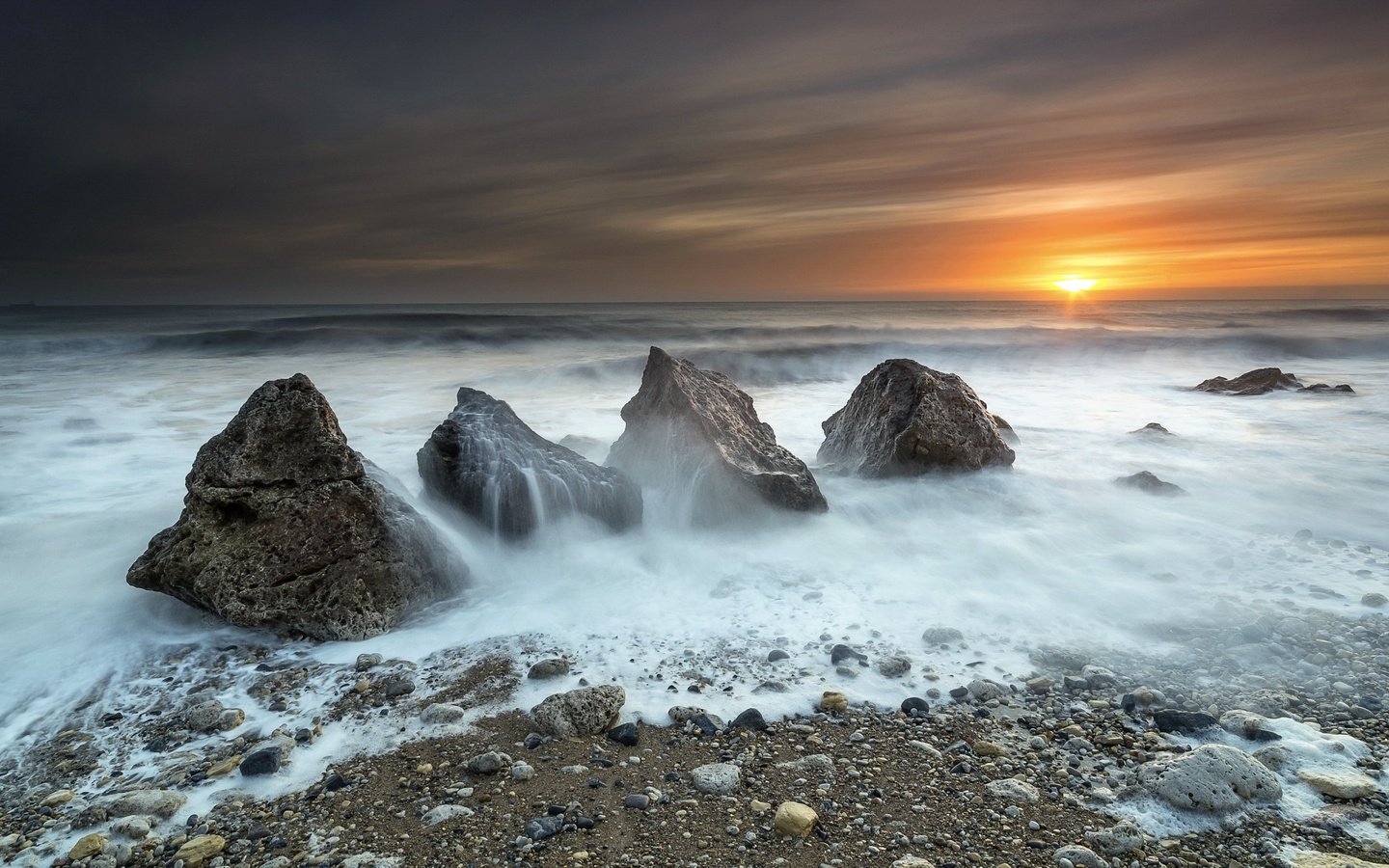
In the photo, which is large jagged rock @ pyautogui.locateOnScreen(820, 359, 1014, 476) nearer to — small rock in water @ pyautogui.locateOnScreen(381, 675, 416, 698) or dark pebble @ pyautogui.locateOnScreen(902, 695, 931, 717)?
dark pebble @ pyautogui.locateOnScreen(902, 695, 931, 717)

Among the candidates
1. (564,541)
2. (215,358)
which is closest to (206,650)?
(564,541)

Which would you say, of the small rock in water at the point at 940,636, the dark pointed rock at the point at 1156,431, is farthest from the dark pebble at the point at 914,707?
the dark pointed rock at the point at 1156,431

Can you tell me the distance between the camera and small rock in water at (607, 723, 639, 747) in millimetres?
3316

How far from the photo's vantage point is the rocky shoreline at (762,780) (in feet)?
8.71

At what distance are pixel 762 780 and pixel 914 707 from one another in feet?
3.20

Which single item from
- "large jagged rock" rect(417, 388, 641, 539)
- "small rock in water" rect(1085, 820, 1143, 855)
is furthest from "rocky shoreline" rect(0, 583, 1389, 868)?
"large jagged rock" rect(417, 388, 641, 539)

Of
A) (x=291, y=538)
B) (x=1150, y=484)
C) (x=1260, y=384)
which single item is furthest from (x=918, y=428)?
(x=1260, y=384)

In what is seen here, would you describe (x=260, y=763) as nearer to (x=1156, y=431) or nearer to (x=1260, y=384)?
(x=1156, y=431)

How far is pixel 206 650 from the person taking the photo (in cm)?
423

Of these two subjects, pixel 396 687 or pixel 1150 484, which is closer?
pixel 396 687

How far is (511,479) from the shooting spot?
6031mm

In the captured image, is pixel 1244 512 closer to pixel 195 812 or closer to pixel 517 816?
pixel 517 816

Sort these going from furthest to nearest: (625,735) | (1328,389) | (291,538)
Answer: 1. (1328,389)
2. (291,538)
3. (625,735)

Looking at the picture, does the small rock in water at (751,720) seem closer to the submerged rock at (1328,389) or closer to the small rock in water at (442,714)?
the small rock in water at (442,714)
